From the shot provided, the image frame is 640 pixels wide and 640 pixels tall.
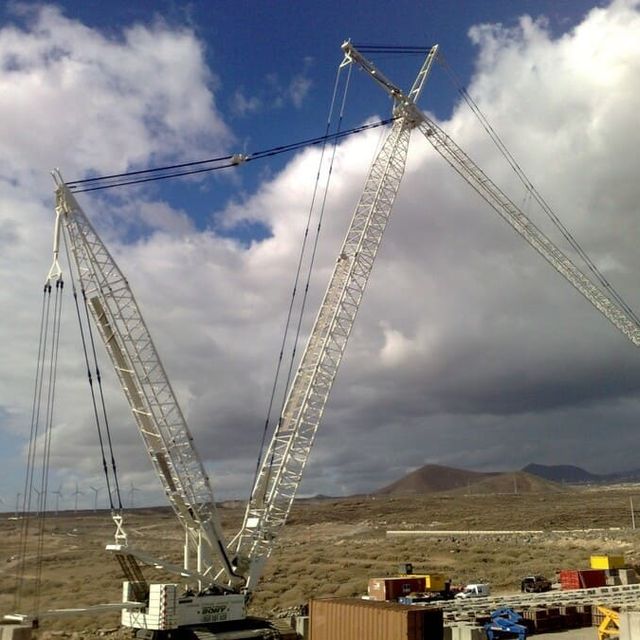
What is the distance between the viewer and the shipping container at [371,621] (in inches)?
1040

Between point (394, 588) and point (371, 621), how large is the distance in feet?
71.9

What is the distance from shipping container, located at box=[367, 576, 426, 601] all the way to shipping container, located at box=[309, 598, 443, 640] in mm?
→ 18567

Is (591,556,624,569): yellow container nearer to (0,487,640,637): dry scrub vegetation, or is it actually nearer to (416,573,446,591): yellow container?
(0,487,640,637): dry scrub vegetation

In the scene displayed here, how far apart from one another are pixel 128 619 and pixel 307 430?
15.1 metres

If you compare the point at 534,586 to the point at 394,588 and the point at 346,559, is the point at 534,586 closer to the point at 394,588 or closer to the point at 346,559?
the point at 394,588

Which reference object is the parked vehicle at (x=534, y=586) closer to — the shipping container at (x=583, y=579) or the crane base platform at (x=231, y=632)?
the shipping container at (x=583, y=579)

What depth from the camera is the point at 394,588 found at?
159ft

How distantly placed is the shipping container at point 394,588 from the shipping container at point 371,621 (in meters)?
18.6

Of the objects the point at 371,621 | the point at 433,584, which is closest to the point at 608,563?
the point at 433,584

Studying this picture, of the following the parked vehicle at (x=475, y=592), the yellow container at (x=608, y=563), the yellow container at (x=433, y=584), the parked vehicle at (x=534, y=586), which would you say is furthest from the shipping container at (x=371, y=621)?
the yellow container at (x=608, y=563)

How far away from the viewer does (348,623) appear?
29188 millimetres

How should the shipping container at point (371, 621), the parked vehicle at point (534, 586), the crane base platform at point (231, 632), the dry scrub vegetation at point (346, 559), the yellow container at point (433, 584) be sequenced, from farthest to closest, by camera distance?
1. the dry scrub vegetation at point (346, 559)
2. the parked vehicle at point (534, 586)
3. the yellow container at point (433, 584)
4. the crane base platform at point (231, 632)
5. the shipping container at point (371, 621)

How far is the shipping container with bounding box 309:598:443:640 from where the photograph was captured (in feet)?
86.6

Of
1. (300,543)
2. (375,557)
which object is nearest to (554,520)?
(300,543)
